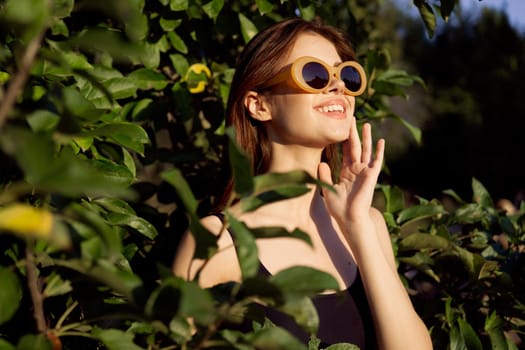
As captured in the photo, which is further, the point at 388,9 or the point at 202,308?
the point at 388,9

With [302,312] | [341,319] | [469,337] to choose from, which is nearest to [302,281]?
[302,312]

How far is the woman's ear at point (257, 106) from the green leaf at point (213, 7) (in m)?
0.41

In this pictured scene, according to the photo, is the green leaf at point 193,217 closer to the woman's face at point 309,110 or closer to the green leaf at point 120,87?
the woman's face at point 309,110

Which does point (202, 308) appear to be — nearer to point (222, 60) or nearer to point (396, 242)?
point (396, 242)


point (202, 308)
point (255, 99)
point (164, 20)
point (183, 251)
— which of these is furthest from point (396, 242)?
point (202, 308)

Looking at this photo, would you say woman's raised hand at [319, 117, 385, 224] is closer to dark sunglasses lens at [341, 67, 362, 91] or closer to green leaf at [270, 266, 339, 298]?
dark sunglasses lens at [341, 67, 362, 91]

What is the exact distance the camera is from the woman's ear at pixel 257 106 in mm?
1847

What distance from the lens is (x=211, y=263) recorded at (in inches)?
64.6

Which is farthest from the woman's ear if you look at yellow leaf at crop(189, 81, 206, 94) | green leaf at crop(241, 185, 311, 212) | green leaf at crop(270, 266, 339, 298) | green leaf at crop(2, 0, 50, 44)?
green leaf at crop(2, 0, 50, 44)

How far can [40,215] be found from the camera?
75cm

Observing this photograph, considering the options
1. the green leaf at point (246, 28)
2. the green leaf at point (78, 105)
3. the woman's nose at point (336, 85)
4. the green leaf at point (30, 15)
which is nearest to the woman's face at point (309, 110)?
the woman's nose at point (336, 85)

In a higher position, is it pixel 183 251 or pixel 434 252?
pixel 183 251

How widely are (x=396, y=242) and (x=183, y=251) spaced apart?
0.87 metres

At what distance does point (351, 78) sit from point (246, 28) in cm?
57
